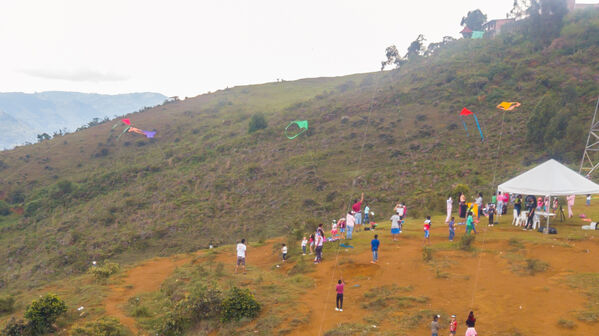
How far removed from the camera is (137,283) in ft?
65.9

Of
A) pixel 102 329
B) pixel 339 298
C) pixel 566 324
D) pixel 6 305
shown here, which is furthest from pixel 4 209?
pixel 566 324

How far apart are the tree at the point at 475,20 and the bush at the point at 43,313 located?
101 m

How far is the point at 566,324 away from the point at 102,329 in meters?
14.2

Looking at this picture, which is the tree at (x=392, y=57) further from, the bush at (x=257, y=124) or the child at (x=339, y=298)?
the child at (x=339, y=298)

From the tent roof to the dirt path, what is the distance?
694 inches

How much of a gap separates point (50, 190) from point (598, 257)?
183 ft

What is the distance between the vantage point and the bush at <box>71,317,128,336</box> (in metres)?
12.8

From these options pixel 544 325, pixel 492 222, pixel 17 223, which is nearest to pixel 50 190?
pixel 17 223

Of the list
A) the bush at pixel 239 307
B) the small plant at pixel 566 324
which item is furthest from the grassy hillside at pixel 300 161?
the small plant at pixel 566 324

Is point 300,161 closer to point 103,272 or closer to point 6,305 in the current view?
point 103,272

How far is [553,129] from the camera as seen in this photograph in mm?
36281

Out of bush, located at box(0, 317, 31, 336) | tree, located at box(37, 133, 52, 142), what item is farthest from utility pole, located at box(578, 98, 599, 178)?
tree, located at box(37, 133, 52, 142)

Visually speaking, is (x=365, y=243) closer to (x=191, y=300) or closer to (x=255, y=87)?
(x=191, y=300)

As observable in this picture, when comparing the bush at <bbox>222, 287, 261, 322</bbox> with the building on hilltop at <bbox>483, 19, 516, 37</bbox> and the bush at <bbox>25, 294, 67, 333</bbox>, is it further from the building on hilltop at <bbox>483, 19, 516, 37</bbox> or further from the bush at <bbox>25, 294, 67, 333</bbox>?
the building on hilltop at <bbox>483, 19, 516, 37</bbox>
